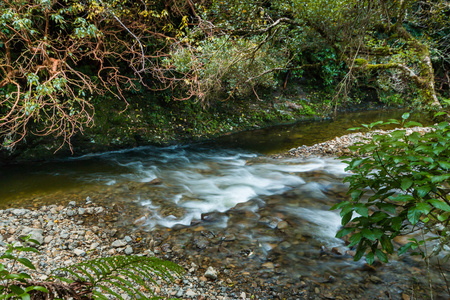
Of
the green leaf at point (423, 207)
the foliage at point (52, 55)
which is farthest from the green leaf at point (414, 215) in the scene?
the foliage at point (52, 55)

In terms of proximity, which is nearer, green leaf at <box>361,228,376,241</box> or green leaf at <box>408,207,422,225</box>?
green leaf at <box>408,207,422,225</box>

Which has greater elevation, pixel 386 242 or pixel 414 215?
pixel 414 215

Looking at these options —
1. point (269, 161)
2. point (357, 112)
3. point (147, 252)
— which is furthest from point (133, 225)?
point (357, 112)

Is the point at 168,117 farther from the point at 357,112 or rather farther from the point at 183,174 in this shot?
the point at 357,112

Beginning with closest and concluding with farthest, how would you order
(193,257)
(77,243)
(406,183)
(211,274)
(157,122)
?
(406,183)
(211,274)
(193,257)
(77,243)
(157,122)

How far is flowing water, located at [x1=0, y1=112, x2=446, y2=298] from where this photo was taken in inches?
124

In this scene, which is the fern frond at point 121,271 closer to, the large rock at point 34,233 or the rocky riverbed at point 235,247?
the rocky riverbed at point 235,247

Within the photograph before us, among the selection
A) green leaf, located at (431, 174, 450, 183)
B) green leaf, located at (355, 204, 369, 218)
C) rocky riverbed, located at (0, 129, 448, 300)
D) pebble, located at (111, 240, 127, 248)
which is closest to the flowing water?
rocky riverbed, located at (0, 129, 448, 300)

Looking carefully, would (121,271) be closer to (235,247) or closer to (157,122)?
(235,247)

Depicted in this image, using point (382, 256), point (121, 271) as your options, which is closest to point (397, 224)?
point (382, 256)

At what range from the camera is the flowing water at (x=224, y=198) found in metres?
3.15

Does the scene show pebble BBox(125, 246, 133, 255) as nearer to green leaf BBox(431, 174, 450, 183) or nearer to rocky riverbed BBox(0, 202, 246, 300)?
rocky riverbed BBox(0, 202, 246, 300)

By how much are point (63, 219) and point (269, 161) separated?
518 centimetres

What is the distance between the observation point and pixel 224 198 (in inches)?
200
